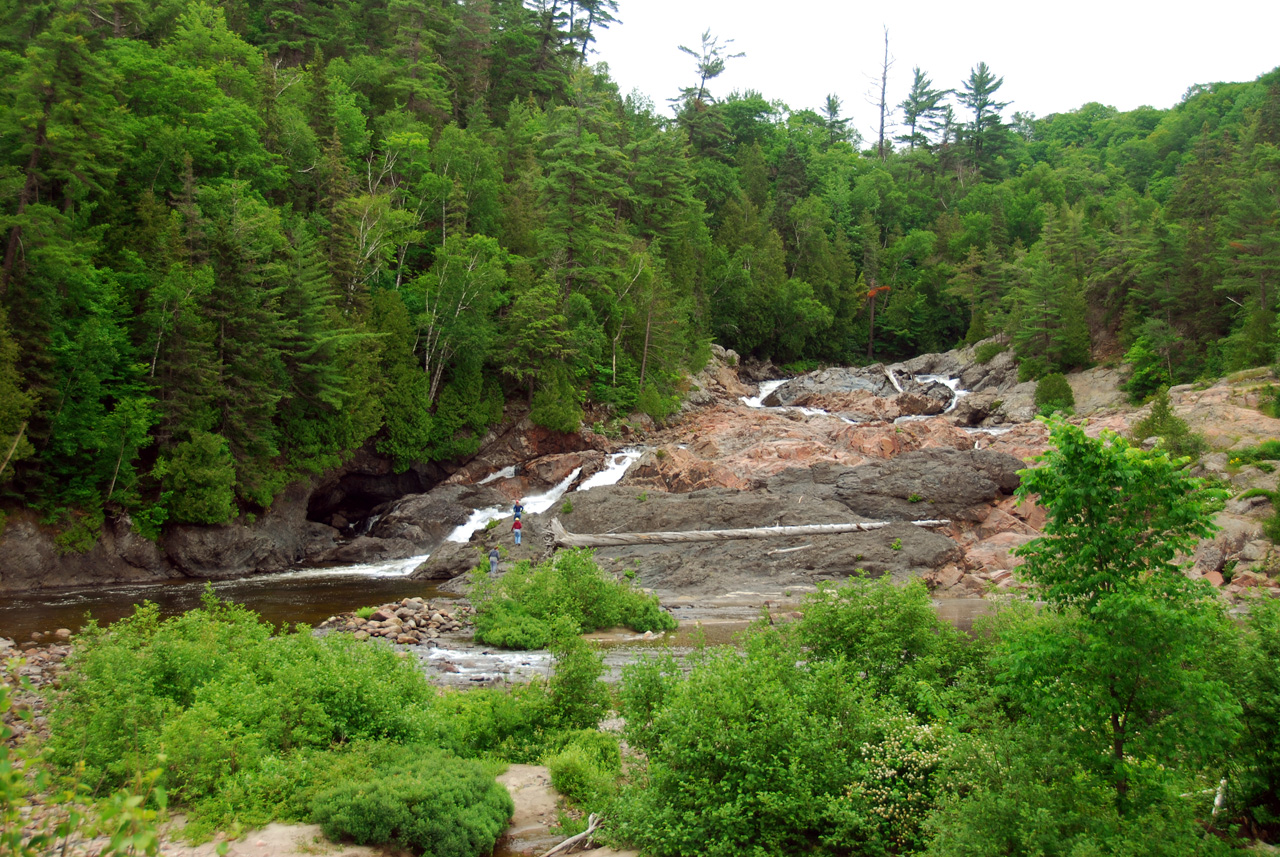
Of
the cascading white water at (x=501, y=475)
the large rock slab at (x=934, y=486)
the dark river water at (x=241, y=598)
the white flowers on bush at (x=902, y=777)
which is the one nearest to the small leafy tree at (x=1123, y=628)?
the white flowers on bush at (x=902, y=777)

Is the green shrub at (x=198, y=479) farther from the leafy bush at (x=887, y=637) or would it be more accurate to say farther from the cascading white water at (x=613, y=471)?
the leafy bush at (x=887, y=637)

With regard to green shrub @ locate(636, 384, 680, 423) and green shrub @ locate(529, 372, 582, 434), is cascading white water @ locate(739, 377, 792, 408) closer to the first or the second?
green shrub @ locate(636, 384, 680, 423)

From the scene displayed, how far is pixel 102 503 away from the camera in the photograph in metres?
23.4

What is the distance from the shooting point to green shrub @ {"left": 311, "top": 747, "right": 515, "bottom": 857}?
831cm

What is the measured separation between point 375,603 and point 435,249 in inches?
736

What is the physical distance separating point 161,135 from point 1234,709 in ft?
108

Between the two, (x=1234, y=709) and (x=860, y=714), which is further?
(x=860, y=714)

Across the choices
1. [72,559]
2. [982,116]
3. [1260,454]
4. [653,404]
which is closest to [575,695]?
[72,559]

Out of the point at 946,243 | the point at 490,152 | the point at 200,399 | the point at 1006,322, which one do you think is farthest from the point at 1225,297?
the point at 200,399

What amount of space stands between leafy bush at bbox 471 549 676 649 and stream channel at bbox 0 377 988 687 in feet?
1.38

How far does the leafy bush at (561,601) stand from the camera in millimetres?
18109

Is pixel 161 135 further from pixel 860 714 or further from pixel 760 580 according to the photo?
pixel 860 714

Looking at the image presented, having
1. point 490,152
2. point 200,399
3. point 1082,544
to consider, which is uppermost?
point 490,152

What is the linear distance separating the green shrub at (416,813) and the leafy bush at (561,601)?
8946 mm
